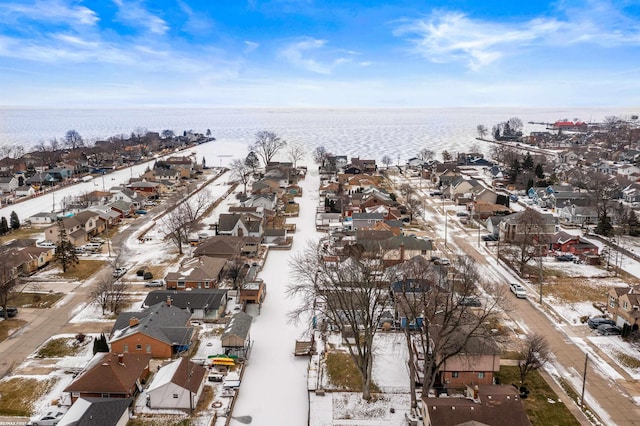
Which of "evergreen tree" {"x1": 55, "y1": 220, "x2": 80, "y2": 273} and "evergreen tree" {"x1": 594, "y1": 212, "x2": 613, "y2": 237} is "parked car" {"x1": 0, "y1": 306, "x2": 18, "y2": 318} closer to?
"evergreen tree" {"x1": 55, "y1": 220, "x2": 80, "y2": 273}

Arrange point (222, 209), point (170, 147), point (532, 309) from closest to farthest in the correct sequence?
point (532, 309), point (222, 209), point (170, 147)

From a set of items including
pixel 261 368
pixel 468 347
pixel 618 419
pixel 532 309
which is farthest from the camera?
pixel 532 309

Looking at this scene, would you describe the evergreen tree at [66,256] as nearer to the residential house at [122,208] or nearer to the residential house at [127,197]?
the residential house at [122,208]

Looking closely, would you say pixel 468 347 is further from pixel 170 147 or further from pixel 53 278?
pixel 170 147

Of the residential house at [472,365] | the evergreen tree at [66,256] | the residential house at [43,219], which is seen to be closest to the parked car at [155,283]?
the evergreen tree at [66,256]

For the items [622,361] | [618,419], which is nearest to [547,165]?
[622,361]

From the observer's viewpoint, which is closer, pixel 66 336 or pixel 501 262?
pixel 66 336

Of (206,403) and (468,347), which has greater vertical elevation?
(468,347)
